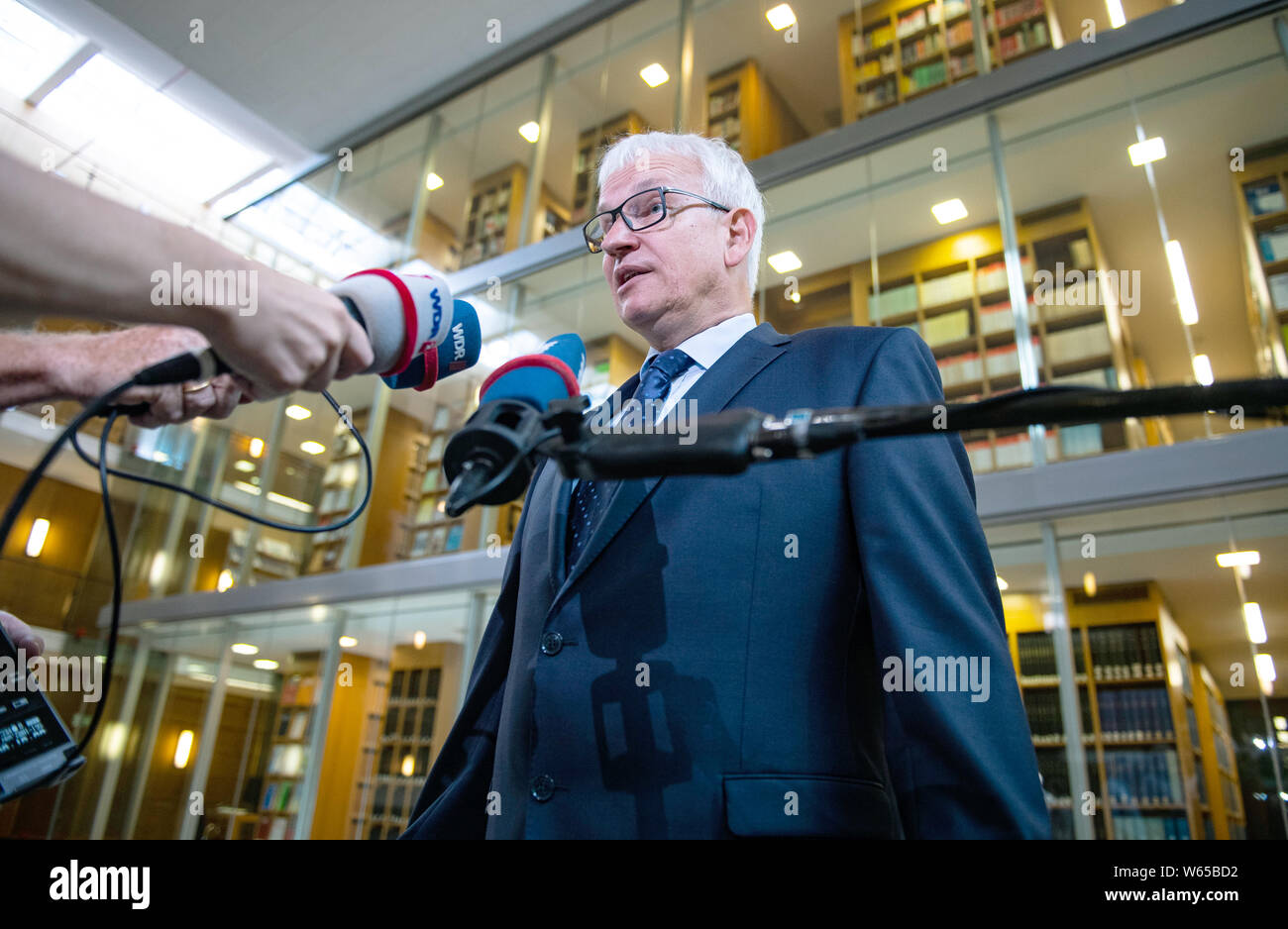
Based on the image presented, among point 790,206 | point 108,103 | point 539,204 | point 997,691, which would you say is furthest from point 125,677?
point 997,691

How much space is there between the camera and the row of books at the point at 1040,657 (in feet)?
11.1

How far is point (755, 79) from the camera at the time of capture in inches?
245

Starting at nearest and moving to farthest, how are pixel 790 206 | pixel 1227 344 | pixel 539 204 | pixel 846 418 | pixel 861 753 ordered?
1. pixel 846 418
2. pixel 861 753
3. pixel 1227 344
4. pixel 790 206
5. pixel 539 204

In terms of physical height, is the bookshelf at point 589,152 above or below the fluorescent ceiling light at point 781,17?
below

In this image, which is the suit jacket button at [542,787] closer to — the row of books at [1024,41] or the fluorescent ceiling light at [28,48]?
the row of books at [1024,41]

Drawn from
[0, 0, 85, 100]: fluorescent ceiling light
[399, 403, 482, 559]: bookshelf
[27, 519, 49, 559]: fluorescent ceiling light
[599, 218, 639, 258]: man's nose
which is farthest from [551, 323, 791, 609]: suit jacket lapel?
[27, 519, 49, 559]: fluorescent ceiling light

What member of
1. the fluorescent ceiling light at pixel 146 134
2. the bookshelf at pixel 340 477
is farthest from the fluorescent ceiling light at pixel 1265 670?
the fluorescent ceiling light at pixel 146 134

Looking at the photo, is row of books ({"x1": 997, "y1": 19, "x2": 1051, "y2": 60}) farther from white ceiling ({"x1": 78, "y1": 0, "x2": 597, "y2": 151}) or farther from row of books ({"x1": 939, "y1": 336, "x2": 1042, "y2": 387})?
white ceiling ({"x1": 78, "y1": 0, "x2": 597, "y2": 151})

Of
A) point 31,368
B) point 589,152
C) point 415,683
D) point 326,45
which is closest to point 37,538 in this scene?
point 415,683

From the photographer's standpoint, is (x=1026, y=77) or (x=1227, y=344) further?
(x=1026, y=77)

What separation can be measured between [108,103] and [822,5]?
7005 millimetres

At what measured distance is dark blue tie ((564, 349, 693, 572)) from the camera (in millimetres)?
1041

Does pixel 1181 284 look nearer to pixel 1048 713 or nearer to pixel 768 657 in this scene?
pixel 1048 713

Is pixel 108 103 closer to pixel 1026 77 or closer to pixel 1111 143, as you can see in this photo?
pixel 1026 77
